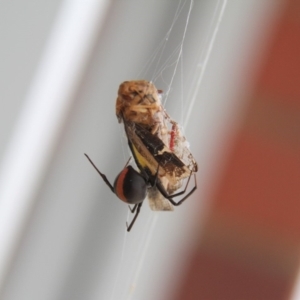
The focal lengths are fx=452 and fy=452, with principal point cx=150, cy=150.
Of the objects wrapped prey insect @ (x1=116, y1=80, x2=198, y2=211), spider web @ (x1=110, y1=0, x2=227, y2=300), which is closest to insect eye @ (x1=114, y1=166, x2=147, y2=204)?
wrapped prey insect @ (x1=116, y1=80, x2=198, y2=211)

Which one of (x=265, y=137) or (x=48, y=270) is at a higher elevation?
(x=265, y=137)

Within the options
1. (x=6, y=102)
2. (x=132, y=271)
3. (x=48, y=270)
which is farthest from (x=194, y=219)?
(x=6, y=102)

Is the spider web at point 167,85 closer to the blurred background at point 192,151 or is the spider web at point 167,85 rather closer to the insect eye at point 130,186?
the blurred background at point 192,151

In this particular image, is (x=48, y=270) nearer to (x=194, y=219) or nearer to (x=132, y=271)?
(x=132, y=271)

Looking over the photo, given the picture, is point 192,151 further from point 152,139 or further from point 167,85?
point 152,139

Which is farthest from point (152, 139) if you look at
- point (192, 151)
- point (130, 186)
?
point (192, 151)

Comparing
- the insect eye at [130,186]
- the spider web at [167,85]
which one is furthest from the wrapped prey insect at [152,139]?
the spider web at [167,85]
